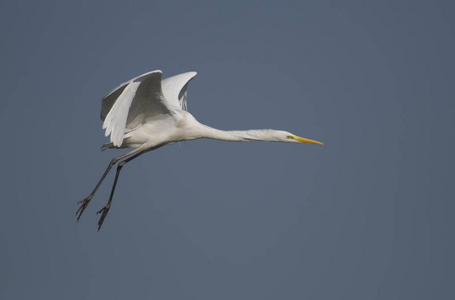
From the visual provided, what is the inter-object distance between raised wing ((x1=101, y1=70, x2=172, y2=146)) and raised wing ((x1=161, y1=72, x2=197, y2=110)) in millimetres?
932

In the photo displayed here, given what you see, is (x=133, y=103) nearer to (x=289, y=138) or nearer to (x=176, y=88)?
(x=176, y=88)

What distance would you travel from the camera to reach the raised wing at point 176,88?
51.2 feet

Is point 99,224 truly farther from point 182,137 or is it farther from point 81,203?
point 182,137

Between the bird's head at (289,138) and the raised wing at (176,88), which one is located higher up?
the raised wing at (176,88)

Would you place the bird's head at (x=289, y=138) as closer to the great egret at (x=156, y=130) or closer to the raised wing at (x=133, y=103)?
the great egret at (x=156, y=130)

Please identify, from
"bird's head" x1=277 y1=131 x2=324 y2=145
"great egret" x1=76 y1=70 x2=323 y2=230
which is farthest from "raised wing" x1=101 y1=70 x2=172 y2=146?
"bird's head" x1=277 y1=131 x2=324 y2=145

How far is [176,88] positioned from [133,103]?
2.18 meters

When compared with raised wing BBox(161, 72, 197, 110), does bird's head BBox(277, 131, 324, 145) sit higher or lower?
lower

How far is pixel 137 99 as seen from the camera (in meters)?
14.1

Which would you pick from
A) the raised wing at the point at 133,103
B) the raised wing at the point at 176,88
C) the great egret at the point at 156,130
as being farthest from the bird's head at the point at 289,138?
the raised wing at the point at 176,88

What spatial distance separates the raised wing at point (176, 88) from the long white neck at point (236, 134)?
100cm

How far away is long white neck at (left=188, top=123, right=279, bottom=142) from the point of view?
14125 mm

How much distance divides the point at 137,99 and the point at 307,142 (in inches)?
140

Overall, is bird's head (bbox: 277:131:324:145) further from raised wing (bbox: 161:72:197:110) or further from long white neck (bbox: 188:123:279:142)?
raised wing (bbox: 161:72:197:110)
